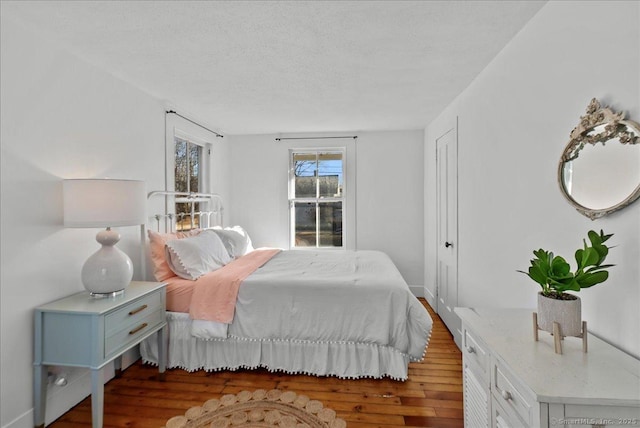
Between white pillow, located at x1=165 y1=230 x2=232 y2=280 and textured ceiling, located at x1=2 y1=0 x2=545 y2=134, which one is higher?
textured ceiling, located at x1=2 y1=0 x2=545 y2=134

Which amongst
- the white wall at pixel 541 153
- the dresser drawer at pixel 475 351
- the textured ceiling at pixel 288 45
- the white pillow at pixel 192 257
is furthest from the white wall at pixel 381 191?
the dresser drawer at pixel 475 351

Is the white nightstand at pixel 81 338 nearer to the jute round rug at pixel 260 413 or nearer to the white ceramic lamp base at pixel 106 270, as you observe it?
the white ceramic lamp base at pixel 106 270

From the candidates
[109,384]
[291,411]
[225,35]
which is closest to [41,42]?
[225,35]

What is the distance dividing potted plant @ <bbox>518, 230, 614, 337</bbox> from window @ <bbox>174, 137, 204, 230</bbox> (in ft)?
11.0

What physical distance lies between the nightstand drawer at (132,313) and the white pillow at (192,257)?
12.7 inches

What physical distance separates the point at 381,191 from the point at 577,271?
11.3 ft

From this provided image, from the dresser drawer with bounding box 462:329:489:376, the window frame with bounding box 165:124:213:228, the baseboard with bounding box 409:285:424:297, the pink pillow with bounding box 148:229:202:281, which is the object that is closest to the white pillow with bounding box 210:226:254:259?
the window frame with bounding box 165:124:213:228

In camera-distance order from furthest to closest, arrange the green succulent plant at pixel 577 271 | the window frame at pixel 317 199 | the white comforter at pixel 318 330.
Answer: the window frame at pixel 317 199 → the white comforter at pixel 318 330 → the green succulent plant at pixel 577 271

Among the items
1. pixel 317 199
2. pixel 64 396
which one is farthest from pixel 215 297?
pixel 317 199

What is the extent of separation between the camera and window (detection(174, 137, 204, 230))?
3.55 m

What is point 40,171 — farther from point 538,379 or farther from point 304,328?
point 538,379

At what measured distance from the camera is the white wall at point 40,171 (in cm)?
173

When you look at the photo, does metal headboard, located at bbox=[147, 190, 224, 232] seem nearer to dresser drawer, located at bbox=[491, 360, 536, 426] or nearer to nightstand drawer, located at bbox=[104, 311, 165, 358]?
nightstand drawer, located at bbox=[104, 311, 165, 358]

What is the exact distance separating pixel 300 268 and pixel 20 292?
199cm
